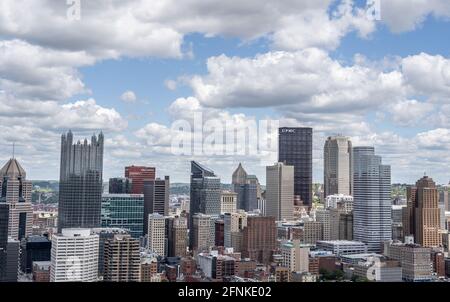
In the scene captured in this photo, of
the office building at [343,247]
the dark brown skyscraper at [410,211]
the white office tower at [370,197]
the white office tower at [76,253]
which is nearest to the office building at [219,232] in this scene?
the office building at [343,247]

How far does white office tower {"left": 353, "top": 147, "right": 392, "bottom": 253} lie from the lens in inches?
517

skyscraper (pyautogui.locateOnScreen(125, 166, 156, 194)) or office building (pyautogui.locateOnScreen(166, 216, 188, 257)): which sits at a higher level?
skyscraper (pyautogui.locateOnScreen(125, 166, 156, 194))

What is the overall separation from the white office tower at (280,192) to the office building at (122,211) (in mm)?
3637

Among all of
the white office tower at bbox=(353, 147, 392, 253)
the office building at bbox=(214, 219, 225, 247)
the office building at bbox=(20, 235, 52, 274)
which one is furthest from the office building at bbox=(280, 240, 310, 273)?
the white office tower at bbox=(353, 147, 392, 253)

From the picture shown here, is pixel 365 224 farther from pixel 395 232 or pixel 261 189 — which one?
pixel 261 189

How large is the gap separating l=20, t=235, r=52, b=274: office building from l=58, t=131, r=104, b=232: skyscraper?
233cm

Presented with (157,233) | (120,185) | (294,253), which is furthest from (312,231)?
(120,185)

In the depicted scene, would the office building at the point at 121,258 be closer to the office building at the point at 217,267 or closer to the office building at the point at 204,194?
the office building at the point at 217,267

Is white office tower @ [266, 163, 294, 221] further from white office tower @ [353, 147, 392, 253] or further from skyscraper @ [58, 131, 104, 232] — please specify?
skyscraper @ [58, 131, 104, 232]

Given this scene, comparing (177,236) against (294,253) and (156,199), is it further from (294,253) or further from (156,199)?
(294,253)

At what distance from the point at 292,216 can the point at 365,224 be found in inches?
85.0

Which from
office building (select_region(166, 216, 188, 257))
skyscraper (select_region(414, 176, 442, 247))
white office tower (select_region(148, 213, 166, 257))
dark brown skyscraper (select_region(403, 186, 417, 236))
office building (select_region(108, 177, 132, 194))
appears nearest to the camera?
office building (select_region(166, 216, 188, 257))

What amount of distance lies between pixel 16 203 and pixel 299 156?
10285 millimetres
